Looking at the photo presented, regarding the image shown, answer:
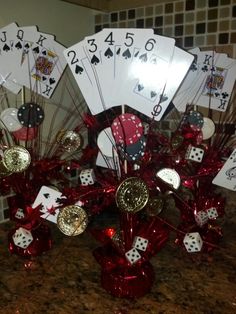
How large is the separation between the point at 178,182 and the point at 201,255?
1.09 feet

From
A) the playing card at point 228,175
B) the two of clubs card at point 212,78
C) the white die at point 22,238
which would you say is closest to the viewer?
the playing card at point 228,175

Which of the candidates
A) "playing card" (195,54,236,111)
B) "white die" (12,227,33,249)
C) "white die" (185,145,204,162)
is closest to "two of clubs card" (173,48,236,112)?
"playing card" (195,54,236,111)

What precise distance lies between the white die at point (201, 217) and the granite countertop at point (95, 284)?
0.34ft

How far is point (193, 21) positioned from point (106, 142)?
73cm

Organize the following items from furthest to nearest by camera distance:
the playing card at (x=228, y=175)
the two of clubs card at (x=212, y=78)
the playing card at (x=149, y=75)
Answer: the two of clubs card at (x=212, y=78) → the playing card at (x=228, y=175) → the playing card at (x=149, y=75)

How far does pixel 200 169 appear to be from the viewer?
900mm

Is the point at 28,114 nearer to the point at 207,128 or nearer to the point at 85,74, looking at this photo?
the point at 85,74

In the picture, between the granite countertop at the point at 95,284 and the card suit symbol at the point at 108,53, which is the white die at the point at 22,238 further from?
the card suit symbol at the point at 108,53

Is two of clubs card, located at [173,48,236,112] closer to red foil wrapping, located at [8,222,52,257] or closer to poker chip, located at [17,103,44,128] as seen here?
poker chip, located at [17,103,44,128]

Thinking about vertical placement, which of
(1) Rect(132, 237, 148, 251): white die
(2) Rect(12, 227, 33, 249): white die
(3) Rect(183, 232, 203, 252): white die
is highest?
(1) Rect(132, 237, 148, 251): white die

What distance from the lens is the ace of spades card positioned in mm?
797

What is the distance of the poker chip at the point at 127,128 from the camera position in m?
0.66

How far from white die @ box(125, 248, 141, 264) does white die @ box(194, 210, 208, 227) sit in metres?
0.27

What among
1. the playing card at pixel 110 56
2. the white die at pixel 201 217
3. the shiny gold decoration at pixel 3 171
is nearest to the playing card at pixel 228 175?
the white die at pixel 201 217
